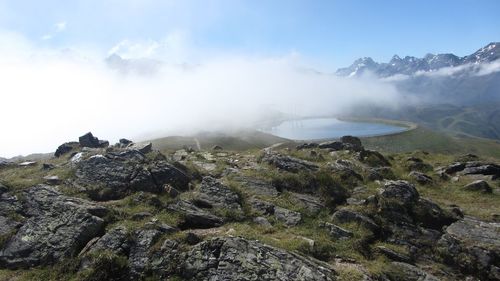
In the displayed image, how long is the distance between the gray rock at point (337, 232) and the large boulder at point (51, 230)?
13.8m

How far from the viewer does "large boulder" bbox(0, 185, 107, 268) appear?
22.6 m

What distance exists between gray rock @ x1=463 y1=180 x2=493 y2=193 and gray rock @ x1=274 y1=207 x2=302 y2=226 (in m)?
18.0

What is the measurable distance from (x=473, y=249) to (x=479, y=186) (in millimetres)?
13382

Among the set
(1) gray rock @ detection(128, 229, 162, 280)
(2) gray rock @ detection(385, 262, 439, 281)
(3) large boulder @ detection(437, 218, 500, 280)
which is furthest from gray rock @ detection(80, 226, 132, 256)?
(3) large boulder @ detection(437, 218, 500, 280)

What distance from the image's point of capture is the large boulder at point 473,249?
2392cm

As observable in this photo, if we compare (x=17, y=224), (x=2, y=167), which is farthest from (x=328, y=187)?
(x=2, y=167)

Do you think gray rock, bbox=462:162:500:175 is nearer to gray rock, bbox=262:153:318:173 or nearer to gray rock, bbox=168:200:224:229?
gray rock, bbox=262:153:318:173

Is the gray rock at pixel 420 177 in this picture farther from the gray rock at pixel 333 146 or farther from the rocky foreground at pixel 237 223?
the gray rock at pixel 333 146

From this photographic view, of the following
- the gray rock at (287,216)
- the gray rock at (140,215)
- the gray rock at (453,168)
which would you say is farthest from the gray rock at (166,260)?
the gray rock at (453,168)

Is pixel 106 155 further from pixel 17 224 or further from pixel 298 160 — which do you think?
pixel 298 160

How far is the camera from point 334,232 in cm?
2602

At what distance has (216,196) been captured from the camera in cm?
2992

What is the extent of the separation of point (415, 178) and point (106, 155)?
28.0m

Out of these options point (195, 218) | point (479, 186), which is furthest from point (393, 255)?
point (479, 186)
